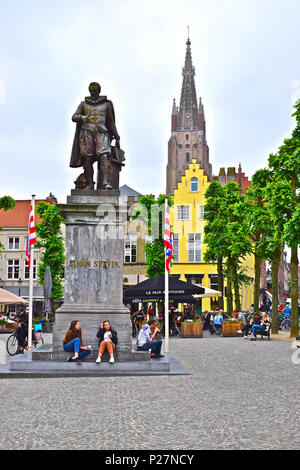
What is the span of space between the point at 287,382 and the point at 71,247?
5677 millimetres

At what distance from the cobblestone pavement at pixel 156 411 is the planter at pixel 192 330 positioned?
48.0ft

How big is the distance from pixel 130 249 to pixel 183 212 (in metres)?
7.10

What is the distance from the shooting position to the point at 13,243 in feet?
206

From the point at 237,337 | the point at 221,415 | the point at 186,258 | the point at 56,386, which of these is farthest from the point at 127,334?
the point at 186,258

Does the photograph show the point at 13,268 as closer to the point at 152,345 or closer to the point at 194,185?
the point at 194,185

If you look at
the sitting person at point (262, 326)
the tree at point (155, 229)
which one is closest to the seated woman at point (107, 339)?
the sitting person at point (262, 326)

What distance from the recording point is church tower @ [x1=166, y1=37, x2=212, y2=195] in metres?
120

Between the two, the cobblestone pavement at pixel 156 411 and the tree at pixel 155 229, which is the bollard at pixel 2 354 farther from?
the tree at pixel 155 229

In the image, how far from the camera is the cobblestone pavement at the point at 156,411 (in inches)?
236

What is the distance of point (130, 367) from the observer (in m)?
12.3

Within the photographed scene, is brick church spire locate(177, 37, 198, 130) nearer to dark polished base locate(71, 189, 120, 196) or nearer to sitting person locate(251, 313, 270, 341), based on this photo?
sitting person locate(251, 313, 270, 341)

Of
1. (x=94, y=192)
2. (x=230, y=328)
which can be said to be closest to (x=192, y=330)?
(x=230, y=328)

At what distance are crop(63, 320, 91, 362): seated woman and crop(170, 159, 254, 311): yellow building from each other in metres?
43.2
